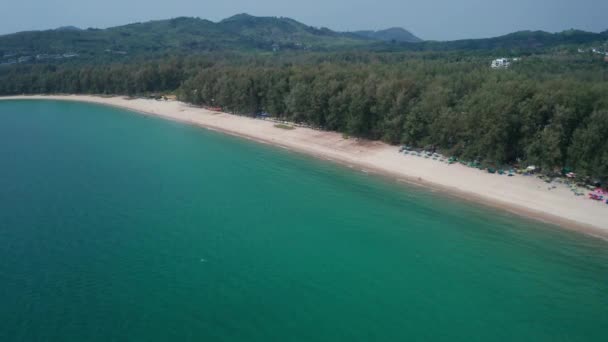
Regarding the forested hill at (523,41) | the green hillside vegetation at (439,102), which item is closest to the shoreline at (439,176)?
the green hillside vegetation at (439,102)

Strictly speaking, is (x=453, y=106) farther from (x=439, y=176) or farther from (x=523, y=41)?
(x=523, y=41)

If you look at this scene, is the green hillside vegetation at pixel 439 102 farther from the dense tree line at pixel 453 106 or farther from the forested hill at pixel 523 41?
the forested hill at pixel 523 41

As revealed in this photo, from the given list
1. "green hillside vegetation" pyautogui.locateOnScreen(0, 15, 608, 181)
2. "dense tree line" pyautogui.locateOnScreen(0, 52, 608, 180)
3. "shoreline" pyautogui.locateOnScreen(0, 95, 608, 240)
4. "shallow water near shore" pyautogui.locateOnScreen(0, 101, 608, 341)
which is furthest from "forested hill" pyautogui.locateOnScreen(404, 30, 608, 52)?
"shallow water near shore" pyautogui.locateOnScreen(0, 101, 608, 341)

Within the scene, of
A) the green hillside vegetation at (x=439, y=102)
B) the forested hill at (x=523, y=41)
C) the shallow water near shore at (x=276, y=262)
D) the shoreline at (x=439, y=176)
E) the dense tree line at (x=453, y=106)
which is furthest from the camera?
the forested hill at (x=523, y=41)

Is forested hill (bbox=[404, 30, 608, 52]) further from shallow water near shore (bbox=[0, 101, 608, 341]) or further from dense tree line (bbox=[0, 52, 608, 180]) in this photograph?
shallow water near shore (bbox=[0, 101, 608, 341])

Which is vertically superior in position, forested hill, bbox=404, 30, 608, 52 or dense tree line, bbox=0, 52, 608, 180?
forested hill, bbox=404, 30, 608, 52

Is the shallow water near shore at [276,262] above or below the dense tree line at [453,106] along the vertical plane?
below

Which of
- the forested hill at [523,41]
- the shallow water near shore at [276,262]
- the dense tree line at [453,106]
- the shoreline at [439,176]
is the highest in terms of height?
the forested hill at [523,41]

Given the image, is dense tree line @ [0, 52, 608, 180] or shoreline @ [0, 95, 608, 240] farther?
dense tree line @ [0, 52, 608, 180]
